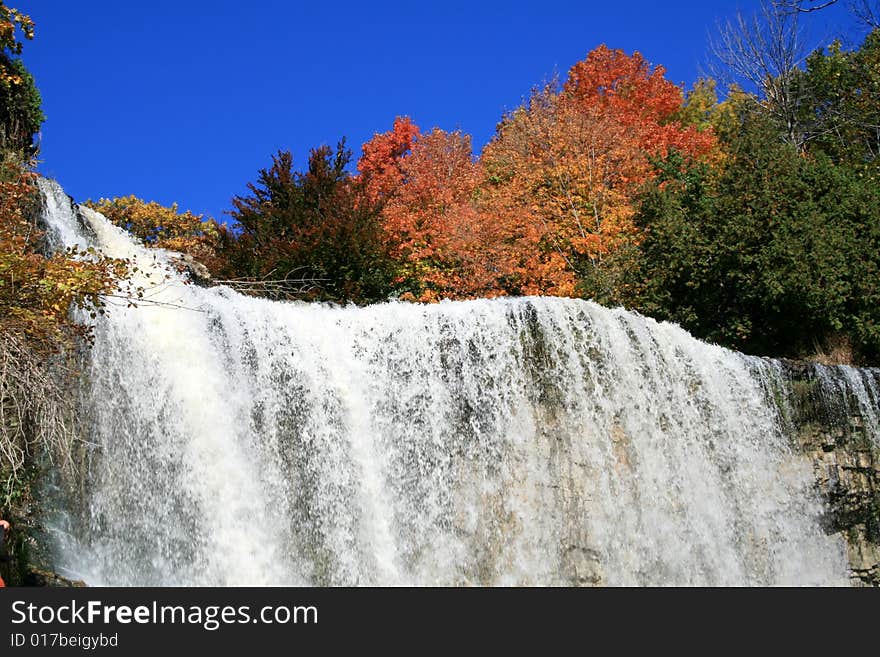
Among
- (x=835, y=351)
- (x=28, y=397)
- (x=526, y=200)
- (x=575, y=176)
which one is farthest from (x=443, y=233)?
(x=28, y=397)

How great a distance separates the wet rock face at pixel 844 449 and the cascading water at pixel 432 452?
0.95ft

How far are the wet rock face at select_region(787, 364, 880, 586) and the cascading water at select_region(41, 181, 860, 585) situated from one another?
0.95ft

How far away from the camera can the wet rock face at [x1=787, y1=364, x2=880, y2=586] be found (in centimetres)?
1366

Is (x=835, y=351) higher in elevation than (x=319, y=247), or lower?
lower

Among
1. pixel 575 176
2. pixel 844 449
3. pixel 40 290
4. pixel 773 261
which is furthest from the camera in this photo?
pixel 575 176

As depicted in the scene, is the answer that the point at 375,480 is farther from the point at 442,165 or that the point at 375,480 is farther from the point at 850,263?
the point at 442,165

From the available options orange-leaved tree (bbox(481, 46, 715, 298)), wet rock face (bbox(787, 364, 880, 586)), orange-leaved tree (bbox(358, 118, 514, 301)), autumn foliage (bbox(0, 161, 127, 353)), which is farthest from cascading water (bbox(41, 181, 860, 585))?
orange-leaved tree (bbox(358, 118, 514, 301))

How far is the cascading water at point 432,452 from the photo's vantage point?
10.5 m

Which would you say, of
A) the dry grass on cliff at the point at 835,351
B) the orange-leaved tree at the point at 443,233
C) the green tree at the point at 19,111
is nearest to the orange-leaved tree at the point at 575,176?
the orange-leaved tree at the point at 443,233

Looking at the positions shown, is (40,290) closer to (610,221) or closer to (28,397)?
(28,397)

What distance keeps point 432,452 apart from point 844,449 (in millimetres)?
6641

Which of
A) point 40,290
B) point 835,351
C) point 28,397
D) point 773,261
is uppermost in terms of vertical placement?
point 773,261

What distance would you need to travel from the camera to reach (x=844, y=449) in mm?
13898

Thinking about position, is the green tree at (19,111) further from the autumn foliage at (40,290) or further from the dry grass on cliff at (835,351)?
the dry grass on cliff at (835,351)
